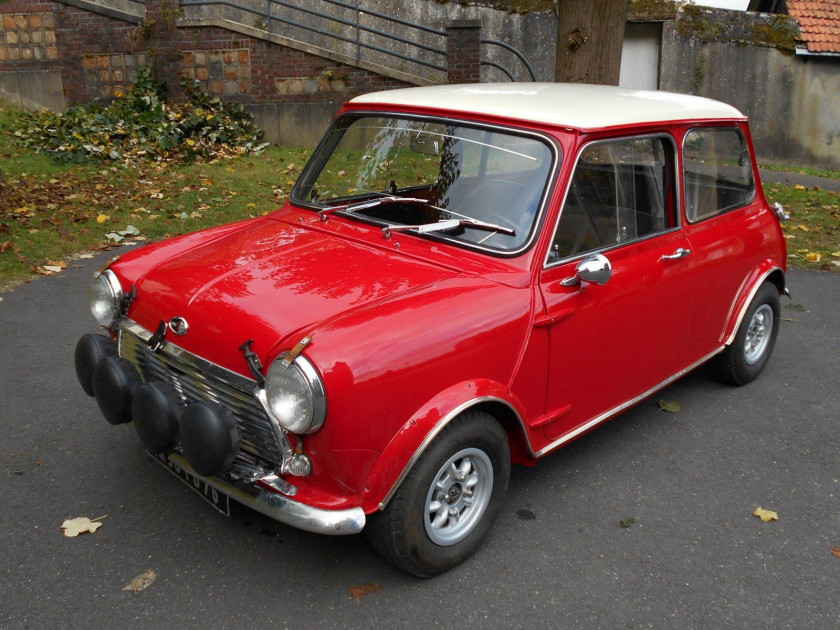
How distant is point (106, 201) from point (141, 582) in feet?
21.8

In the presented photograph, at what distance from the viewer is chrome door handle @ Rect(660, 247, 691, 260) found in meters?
3.96

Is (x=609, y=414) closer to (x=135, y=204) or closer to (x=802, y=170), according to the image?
(x=135, y=204)

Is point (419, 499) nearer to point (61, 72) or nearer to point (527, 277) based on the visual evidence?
point (527, 277)

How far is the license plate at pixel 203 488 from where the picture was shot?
306cm

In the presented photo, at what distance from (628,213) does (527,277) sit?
89 centimetres

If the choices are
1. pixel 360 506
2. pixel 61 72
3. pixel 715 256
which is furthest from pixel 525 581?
pixel 61 72

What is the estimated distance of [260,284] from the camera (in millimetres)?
3234

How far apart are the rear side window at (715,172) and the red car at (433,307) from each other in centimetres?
2

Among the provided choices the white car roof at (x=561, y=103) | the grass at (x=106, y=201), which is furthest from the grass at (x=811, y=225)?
the grass at (x=106, y=201)

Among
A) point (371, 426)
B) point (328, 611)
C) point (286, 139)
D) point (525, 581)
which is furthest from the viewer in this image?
point (286, 139)

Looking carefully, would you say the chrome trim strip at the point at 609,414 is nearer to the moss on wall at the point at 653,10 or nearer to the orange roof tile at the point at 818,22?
the moss on wall at the point at 653,10

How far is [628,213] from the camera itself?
3902mm

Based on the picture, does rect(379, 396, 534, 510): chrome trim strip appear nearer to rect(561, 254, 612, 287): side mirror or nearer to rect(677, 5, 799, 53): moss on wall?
rect(561, 254, 612, 287): side mirror

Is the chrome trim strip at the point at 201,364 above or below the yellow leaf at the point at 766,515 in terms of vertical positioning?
above
